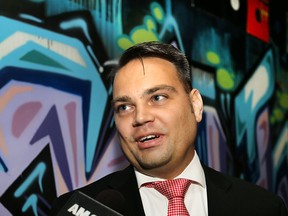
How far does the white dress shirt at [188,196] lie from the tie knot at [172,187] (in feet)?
0.07

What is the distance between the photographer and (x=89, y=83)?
6.11 feet

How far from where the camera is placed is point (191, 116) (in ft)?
4.66

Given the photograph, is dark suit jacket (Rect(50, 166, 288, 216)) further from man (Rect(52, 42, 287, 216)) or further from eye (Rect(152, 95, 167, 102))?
eye (Rect(152, 95, 167, 102))

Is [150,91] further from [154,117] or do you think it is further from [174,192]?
[174,192]

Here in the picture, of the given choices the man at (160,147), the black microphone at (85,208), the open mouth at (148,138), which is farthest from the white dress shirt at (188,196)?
the black microphone at (85,208)

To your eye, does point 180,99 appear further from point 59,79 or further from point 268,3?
point 268,3

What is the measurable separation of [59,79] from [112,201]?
0.75m

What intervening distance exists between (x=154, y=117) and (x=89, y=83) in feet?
2.06

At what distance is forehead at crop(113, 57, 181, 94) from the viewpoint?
1.34 meters

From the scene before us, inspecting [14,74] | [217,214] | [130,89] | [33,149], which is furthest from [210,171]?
[14,74]

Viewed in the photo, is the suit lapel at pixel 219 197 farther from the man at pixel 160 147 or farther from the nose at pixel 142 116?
the nose at pixel 142 116

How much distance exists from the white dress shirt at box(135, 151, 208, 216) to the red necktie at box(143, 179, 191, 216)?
0.06ft

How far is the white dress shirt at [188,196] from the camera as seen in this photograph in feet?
4.35

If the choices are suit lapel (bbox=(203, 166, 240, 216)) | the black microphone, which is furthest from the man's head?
the black microphone
